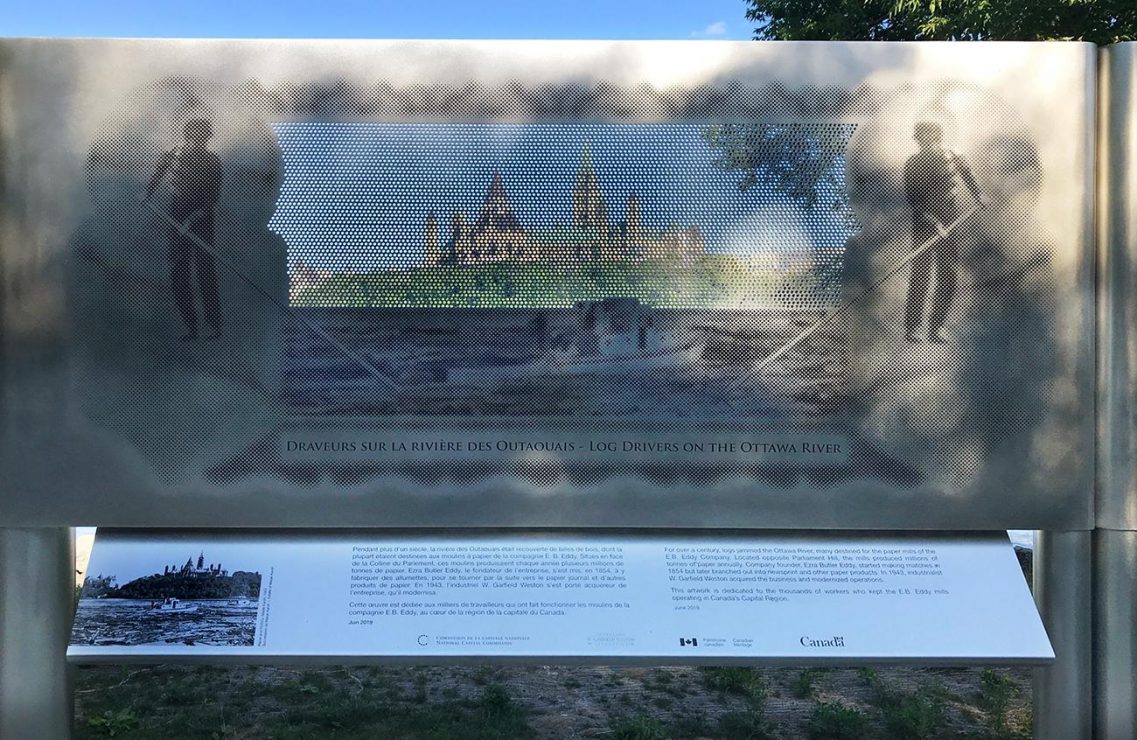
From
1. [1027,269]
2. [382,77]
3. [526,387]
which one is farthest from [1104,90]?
[382,77]

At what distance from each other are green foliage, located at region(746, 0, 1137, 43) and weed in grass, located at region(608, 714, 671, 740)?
7.12 metres

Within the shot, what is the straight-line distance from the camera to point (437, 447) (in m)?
3.55

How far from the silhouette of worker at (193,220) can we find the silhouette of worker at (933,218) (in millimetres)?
2606

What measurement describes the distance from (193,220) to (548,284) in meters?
1.34

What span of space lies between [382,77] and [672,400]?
162 centimetres

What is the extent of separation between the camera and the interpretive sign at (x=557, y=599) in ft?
11.1

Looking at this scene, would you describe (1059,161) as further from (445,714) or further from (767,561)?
(445,714)

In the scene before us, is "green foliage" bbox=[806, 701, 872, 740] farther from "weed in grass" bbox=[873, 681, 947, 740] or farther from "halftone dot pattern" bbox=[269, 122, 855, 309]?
"halftone dot pattern" bbox=[269, 122, 855, 309]

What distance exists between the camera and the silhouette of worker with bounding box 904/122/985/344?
140 inches

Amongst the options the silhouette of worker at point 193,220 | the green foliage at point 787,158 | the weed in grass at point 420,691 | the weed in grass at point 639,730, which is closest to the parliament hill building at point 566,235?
the green foliage at point 787,158

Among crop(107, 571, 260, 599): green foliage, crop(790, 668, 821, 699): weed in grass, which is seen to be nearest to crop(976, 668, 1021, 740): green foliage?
crop(790, 668, 821, 699): weed in grass

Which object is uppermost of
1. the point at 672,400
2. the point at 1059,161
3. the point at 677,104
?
the point at 677,104

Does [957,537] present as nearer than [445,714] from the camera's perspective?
Yes

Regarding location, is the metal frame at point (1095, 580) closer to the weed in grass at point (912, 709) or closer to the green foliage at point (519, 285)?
the weed in grass at point (912, 709)
